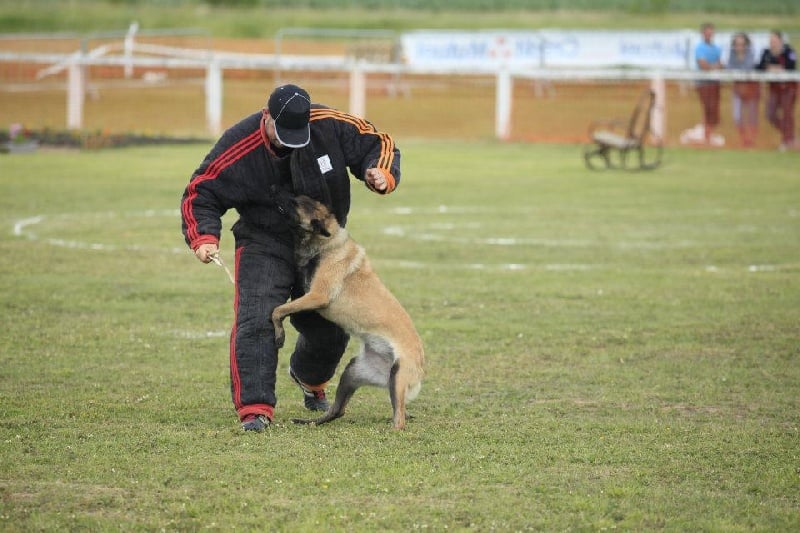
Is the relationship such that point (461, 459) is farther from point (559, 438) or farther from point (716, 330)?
point (716, 330)

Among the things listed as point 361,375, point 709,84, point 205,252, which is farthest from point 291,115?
point 709,84

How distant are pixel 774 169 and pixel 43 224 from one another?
13.9 meters

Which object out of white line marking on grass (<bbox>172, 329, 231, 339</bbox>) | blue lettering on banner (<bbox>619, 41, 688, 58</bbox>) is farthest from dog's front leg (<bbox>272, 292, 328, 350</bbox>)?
blue lettering on banner (<bbox>619, 41, 688, 58</bbox>)

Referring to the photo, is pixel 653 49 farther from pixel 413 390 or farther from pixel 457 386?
pixel 413 390

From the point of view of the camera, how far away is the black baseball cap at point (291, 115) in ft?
20.8

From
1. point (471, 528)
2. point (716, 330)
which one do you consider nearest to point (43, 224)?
point (716, 330)

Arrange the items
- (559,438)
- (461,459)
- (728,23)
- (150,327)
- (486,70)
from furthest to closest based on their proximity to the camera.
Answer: (728,23), (486,70), (150,327), (559,438), (461,459)

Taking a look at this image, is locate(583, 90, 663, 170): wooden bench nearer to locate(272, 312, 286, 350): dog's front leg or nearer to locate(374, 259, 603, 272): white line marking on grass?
locate(374, 259, 603, 272): white line marking on grass

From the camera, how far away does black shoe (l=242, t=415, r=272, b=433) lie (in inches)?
253

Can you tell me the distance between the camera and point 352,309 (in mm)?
6641

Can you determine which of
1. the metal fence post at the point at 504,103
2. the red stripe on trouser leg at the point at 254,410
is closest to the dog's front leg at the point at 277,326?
the red stripe on trouser leg at the point at 254,410

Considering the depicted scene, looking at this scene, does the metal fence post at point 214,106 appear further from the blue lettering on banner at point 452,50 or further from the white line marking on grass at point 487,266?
the white line marking on grass at point 487,266

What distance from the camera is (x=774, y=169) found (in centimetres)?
2295

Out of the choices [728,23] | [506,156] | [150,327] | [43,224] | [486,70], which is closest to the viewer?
[150,327]
